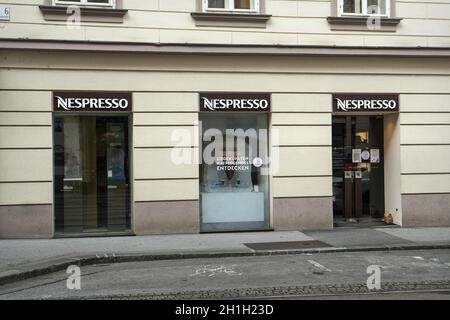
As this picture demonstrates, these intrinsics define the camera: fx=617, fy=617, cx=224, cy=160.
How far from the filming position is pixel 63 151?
41.1ft

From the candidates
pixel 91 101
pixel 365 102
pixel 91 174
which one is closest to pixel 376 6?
pixel 365 102

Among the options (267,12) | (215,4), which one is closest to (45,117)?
(215,4)

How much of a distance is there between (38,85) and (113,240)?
3354 mm

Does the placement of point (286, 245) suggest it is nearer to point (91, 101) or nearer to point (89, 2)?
point (91, 101)

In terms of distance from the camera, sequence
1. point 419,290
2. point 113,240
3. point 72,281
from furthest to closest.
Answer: point 113,240 < point 72,281 < point 419,290

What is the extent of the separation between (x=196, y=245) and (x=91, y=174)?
2.90 m

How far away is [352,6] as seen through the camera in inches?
532

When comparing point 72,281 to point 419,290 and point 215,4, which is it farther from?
point 215,4

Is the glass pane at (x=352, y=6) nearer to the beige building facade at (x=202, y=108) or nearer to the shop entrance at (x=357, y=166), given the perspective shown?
the beige building facade at (x=202, y=108)

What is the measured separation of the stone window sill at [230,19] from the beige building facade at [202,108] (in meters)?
0.03

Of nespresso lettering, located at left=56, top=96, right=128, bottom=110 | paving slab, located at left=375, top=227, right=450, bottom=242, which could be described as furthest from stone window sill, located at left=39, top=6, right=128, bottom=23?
paving slab, located at left=375, top=227, right=450, bottom=242

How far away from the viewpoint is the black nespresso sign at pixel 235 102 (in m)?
12.8

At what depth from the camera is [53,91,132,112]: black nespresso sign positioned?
12156mm
